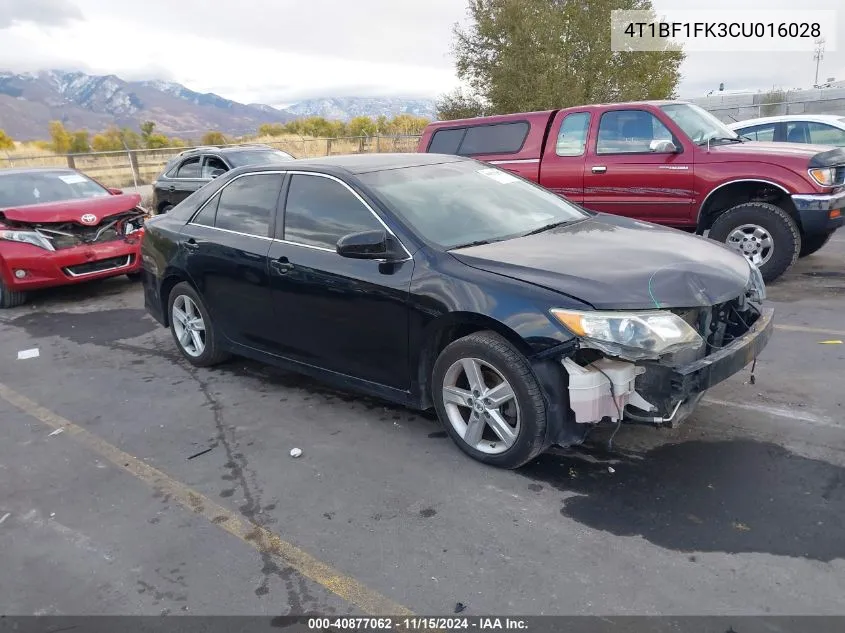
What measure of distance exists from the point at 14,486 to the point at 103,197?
5.98m

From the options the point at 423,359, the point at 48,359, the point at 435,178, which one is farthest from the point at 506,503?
the point at 48,359

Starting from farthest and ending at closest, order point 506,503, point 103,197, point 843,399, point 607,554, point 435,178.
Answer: point 103,197 → point 435,178 → point 843,399 → point 506,503 → point 607,554

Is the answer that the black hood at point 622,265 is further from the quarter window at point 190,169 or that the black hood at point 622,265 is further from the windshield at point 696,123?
the quarter window at point 190,169

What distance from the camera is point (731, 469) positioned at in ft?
11.2

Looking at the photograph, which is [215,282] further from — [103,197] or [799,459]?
[103,197]

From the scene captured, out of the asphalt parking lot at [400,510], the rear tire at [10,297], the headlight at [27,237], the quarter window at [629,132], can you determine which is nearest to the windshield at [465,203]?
the asphalt parking lot at [400,510]

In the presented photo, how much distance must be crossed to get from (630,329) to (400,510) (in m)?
1.40

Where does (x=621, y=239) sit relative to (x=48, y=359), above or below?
above

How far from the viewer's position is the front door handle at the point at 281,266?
4.39 m

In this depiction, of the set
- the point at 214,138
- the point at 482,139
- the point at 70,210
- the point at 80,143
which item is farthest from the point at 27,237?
the point at 80,143

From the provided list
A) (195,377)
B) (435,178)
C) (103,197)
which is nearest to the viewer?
(435,178)

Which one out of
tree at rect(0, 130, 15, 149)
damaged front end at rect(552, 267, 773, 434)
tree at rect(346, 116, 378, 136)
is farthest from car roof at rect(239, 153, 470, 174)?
tree at rect(0, 130, 15, 149)

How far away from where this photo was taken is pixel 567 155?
806 cm

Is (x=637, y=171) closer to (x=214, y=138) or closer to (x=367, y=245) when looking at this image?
(x=367, y=245)
